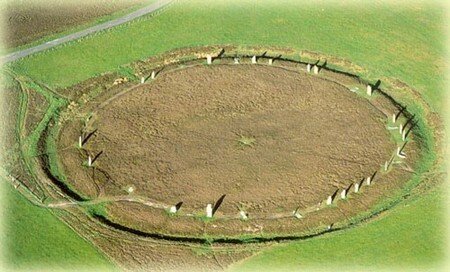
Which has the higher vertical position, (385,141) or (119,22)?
(119,22)

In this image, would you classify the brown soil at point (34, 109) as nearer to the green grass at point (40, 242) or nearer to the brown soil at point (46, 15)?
the green grass at point (40, 242)

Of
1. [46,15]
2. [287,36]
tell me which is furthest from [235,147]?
[46,15]

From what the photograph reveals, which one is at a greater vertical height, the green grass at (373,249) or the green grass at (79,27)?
the green grass at (79,27)

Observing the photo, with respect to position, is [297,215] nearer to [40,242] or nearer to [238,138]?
[238,138]

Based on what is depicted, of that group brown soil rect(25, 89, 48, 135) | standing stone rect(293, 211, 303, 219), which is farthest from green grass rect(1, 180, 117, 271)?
standing stone rect(293, 211, 303, 219)

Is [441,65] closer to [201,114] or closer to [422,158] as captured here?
[422,158]

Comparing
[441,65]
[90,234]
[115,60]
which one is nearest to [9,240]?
[90,234]

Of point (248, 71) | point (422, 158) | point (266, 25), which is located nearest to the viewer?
point (422, 158)

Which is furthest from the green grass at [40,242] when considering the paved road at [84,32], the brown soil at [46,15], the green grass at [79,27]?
the brown soil at [46,15]
